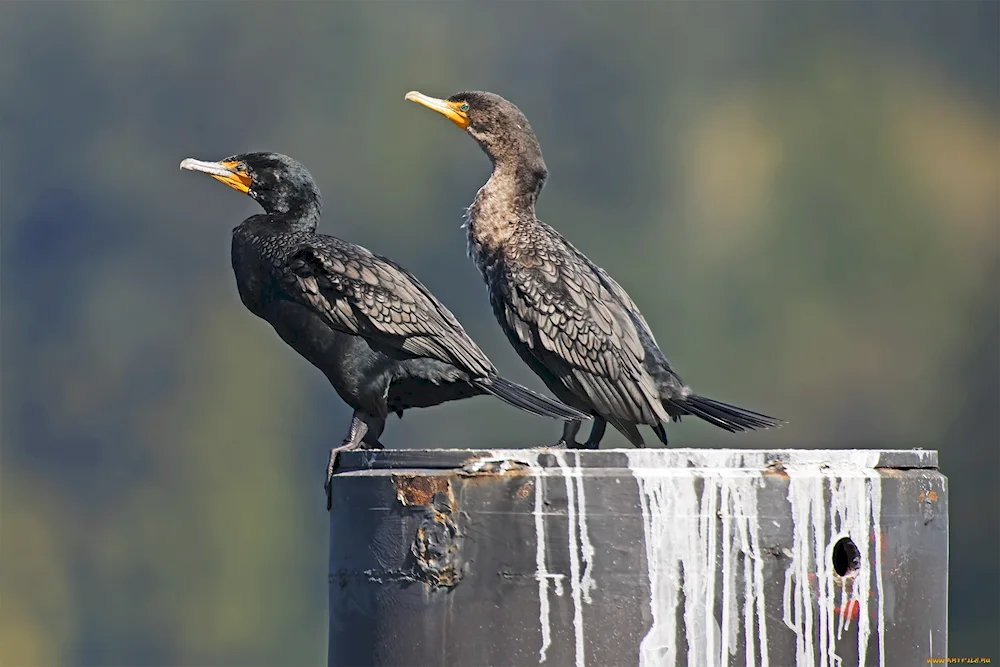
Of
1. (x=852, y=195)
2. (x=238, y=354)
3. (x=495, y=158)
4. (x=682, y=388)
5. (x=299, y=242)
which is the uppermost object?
(x=852, y=195)

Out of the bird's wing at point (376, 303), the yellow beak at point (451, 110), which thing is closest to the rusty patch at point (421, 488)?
the bird's wing at point (376, 303)

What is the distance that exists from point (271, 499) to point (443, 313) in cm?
2241

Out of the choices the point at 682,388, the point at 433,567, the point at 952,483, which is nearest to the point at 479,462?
the point at 433,567

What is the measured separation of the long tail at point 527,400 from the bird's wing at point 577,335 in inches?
18.2

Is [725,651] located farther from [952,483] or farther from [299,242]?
[952,483]

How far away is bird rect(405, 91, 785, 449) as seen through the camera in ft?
22.6

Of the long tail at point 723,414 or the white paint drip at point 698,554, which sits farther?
the long tail at point 723,414

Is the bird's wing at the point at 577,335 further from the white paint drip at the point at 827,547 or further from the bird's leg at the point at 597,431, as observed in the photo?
the white paint drip at the point at 827,547

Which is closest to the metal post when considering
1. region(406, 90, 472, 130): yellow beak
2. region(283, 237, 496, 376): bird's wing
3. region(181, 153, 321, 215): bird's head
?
region(283, 237, 496, 376): bird's wing

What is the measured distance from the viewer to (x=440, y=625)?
15.6 feet

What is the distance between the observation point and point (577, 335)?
6.87 m

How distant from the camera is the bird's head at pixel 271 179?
705 centimetres

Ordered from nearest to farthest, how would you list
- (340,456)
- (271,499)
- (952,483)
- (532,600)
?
1. (532,600)
2. (340,456)
3. (952,483)
4. (271,499)

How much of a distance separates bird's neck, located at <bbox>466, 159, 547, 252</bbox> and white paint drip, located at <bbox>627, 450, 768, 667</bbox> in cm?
260
